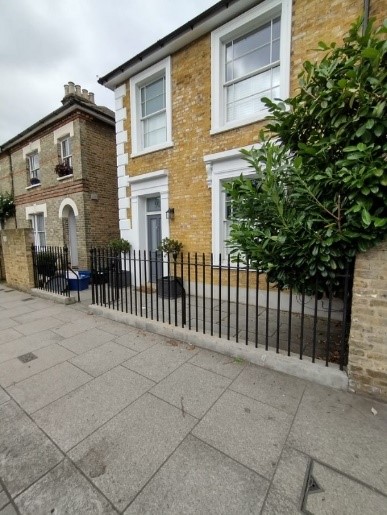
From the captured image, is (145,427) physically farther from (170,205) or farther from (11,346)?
(170,205)

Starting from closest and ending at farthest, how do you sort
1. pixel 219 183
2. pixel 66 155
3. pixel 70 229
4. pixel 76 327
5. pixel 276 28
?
pixel 76 327 < pixel 276 28 < pixel 219 183 < pixel 66 155 < pixel 70 229

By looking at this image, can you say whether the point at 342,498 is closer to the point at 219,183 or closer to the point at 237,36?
the point at 219,183

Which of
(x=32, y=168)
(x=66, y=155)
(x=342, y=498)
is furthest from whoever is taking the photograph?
(x=32, y=168)

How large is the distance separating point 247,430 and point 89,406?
153cm

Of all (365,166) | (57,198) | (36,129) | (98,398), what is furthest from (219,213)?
(36,129)

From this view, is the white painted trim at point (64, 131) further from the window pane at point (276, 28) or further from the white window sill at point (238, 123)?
the window pane at point (276, 28)

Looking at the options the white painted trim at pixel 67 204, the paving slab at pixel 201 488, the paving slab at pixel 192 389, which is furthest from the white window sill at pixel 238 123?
Answer: the white painted trim at pixel 67 204

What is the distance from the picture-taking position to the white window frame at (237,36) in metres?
4.82

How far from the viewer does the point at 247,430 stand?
2.16m

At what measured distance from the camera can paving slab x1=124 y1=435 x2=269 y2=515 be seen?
1548 mm

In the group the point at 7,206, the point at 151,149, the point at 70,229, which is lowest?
the point at 70,229

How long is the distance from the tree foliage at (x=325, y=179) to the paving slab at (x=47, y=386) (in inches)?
98.8

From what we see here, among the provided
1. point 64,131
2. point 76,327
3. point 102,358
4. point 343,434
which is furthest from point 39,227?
point 343,434

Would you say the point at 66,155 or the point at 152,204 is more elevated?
the point at 66,155
